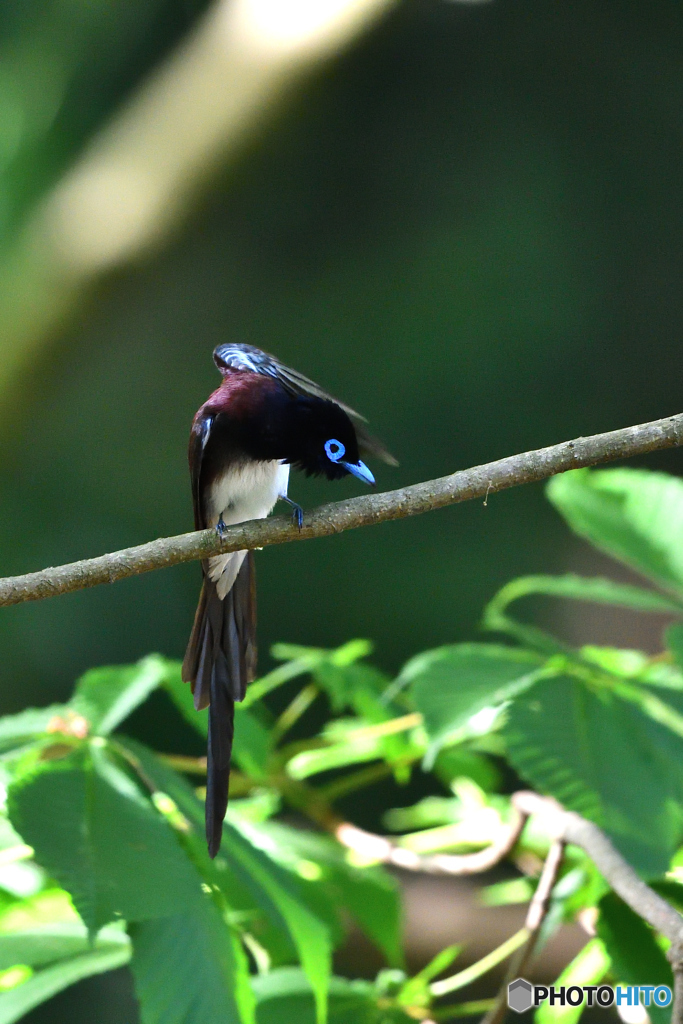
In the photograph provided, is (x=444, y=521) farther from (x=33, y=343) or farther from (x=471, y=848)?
(x=471, y=848)

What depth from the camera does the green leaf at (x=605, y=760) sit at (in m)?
0.64

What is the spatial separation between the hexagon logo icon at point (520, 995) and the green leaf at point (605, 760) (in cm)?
16

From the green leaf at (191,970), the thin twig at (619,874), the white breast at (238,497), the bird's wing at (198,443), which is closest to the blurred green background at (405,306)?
the white breast at (238,497)

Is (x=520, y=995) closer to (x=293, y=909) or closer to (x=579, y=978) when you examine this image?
(x=579, y=978)

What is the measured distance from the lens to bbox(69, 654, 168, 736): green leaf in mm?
770

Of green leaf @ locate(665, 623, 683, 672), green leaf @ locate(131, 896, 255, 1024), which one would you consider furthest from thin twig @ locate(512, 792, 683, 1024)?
green leaf @ locate(131, 896, 255, 1024)

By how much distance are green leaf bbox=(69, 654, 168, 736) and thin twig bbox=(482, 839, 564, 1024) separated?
0.36m

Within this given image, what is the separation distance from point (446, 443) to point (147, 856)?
5.42 feet

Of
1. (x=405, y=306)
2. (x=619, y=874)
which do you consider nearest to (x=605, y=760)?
(x=619, y=874)

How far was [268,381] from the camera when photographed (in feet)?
2.89

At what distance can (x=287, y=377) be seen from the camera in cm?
90

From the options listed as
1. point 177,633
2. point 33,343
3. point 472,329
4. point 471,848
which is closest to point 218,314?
point 33,343

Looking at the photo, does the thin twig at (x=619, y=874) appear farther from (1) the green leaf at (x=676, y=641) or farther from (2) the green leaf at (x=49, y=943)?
(2) the green leaf at (x=49, y=943)

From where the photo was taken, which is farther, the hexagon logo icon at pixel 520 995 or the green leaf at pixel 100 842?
the hexagon logo icon at pixel 520 995
